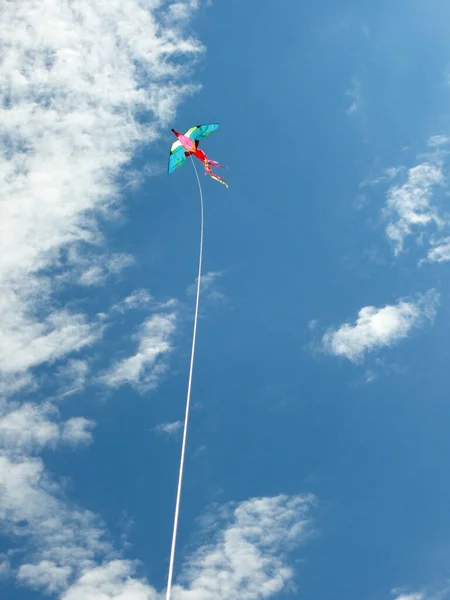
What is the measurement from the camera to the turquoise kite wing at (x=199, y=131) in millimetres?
44625

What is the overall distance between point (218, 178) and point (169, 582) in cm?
2738

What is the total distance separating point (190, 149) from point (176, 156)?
102 centimetres

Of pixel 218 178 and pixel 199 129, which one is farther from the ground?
pixel 199 129

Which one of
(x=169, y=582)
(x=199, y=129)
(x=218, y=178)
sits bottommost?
(x=169, y=582)

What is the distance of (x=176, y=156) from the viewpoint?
44438 millimetres

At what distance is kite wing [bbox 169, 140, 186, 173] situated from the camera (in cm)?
4425

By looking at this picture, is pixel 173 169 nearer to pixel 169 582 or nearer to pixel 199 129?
pixel 199 129

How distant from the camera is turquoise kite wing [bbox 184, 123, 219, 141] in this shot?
44625mm

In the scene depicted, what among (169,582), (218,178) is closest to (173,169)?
(218,178)

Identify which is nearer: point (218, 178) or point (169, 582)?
point (169, 582)

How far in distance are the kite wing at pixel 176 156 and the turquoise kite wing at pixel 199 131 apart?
95 centimetres

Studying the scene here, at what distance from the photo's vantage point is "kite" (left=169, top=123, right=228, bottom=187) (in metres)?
43.9

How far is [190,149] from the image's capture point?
44.1 m

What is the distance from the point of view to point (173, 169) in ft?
146
